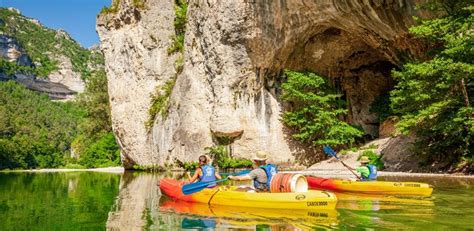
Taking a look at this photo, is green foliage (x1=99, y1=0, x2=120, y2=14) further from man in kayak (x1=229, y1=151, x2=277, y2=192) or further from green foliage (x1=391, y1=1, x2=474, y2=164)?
man in kayak (x1=229, y1=151, x2=277, y2=192)

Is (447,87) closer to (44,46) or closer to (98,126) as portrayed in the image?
(98,126)

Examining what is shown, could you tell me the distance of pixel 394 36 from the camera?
20.5m

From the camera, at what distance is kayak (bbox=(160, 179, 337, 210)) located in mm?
8418

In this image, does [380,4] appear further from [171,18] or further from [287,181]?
[171,18]

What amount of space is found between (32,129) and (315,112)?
60912 millimetres

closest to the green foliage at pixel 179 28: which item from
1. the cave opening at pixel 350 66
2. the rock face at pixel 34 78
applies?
the cave opening at pixel 350 66

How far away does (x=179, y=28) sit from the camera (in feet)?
98.6

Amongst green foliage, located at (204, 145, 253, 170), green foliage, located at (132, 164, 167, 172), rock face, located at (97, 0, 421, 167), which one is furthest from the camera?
green foliage, located at (132, 164, 167, 172)

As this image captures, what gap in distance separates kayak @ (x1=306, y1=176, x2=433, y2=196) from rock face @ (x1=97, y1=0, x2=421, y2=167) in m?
9.33

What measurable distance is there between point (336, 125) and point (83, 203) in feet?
51.3

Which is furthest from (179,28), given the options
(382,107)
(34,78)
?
(34,78)

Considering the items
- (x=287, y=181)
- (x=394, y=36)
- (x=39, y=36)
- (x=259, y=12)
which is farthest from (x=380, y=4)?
(x=39, y=36)

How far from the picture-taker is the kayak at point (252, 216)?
291 inches

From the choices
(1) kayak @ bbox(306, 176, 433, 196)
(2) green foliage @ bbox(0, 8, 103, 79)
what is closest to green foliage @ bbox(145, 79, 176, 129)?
(1) kayak @ bbox(306, 176, 433, 196)
